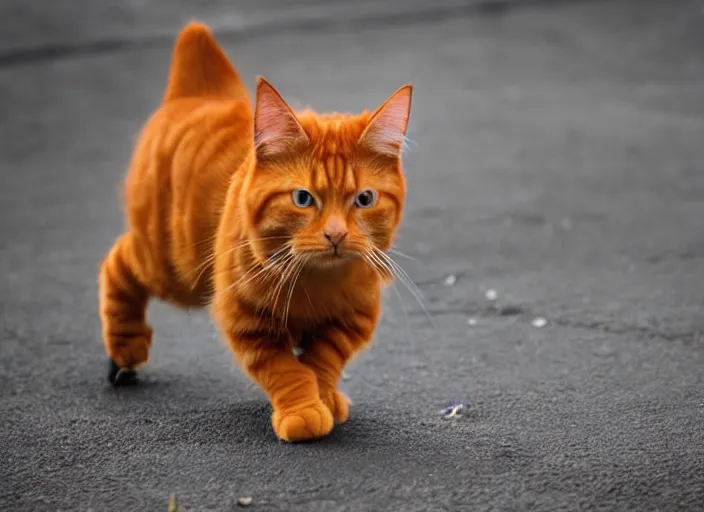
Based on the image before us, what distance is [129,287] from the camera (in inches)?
97.3

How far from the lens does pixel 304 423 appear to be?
6.71ft

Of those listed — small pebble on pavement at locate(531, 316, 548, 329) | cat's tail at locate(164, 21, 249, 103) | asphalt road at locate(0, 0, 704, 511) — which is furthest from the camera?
small pebble on pavement at locate(531, 316, 548, 329)

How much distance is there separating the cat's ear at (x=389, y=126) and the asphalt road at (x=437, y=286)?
0.63 m

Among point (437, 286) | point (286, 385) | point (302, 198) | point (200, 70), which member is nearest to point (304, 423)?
point (286, 385)

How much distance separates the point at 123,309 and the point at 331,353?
629mm

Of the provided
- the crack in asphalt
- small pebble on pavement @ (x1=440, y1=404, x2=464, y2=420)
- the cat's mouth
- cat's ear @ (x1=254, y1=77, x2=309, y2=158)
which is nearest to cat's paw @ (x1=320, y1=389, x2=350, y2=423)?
small pebble on pavement @ (x1=440, y1=404, x2=464, y2=420)

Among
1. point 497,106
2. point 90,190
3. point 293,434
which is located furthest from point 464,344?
point 497,106

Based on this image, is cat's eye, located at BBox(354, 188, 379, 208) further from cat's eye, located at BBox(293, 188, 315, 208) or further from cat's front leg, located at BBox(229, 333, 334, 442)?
cat's front leg, located at BBox(229, 333, 334, 442)

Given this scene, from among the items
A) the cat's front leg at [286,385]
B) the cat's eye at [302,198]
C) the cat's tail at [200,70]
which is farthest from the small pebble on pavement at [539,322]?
the cat's eye at [302,198]

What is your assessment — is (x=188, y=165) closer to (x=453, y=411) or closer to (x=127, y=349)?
(x=127, y=349)

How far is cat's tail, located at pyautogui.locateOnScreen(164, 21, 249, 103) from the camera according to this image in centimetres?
245

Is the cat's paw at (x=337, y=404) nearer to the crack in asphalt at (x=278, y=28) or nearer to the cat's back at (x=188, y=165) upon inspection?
the cat's back at (x=188, y=165)

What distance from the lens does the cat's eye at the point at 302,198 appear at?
6.22 feet

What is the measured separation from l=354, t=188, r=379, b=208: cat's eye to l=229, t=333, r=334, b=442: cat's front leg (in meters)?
0.37
